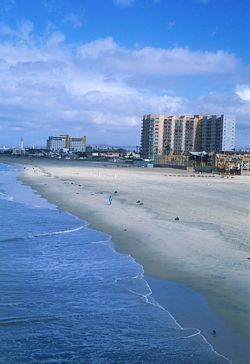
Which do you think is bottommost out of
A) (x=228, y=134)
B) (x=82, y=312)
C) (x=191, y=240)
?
(x=82, y=312)

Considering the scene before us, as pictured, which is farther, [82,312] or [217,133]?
[217,133]

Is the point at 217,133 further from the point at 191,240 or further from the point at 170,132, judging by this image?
the point at 191,240

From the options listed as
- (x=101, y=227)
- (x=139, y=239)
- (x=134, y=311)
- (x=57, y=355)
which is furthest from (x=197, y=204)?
(x=57, y=355)

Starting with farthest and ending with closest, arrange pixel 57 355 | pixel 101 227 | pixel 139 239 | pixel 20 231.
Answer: pixel 101 227, pixel 20 231, pixel 139 239, pixel 57 355

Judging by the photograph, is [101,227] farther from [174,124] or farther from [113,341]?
[174,124]

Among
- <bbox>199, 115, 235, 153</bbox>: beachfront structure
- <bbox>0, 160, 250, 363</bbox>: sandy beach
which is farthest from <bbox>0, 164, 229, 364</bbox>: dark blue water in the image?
<bbox>199, 115, 235, 153</bbox>: beachfront structure

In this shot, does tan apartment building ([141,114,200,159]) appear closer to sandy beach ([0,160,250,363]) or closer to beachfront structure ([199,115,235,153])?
beachfront structure ([199,115,235,153])


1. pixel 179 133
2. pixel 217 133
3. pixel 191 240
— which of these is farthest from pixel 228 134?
pixel 191 240
